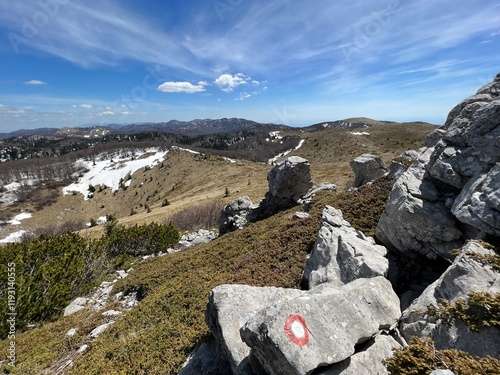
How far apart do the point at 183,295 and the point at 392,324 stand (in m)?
12.2

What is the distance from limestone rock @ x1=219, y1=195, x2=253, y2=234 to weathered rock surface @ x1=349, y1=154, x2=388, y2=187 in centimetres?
1368

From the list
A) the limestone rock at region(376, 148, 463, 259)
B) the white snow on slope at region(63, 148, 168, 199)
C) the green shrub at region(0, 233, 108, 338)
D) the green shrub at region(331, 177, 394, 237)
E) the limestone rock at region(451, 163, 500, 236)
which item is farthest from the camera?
the white snow on slope at region(63, 148, 168, 199)

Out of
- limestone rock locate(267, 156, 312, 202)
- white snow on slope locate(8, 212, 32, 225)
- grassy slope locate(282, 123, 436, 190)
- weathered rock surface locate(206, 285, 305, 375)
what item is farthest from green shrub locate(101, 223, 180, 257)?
white snow on slope locate(8, 212, 32, 225)

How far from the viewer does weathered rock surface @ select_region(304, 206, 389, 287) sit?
1064 centimetres

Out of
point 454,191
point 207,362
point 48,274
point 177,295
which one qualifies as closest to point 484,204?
point 454,191

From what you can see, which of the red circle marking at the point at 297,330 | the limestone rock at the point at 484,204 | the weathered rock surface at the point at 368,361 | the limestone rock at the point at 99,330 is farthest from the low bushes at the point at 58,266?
the limestone rock at the point at 484,204

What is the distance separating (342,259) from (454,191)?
520 cm

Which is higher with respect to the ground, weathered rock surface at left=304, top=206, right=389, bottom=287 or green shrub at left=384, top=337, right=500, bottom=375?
green shrub at left=384, top=337, right=500, bottom=375

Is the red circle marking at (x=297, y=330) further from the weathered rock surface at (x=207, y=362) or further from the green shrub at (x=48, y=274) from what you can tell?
the green shrub at (x=48, y=274)

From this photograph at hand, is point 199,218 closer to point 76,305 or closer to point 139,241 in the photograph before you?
point 139,241

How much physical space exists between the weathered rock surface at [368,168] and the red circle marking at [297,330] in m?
26.1

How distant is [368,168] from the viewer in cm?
3050

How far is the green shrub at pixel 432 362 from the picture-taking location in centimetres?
542

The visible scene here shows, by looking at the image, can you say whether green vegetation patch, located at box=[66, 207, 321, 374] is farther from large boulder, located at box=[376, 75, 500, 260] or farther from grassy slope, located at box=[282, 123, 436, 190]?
grassy slope, located at box=[282, 123, 436, 190]
